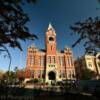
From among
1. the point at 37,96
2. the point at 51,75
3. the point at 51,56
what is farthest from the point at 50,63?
the point at 37,96

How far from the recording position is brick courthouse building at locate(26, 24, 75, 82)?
2137 inches

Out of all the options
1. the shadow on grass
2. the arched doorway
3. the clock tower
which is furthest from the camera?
the arched doorway

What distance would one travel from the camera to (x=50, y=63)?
55.4 metres

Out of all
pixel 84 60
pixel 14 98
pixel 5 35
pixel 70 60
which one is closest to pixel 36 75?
pixel 70 60

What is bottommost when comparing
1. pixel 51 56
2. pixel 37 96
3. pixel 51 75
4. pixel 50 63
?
pixel 37 96

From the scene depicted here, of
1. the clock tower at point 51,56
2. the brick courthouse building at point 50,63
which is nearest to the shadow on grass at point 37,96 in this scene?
the clock tower at point 51,56

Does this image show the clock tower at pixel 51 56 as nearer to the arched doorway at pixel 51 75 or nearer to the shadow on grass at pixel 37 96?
the arched doorway at pixel 51 75

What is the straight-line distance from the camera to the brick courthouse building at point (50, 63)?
54.3 meters

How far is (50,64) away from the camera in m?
55.1

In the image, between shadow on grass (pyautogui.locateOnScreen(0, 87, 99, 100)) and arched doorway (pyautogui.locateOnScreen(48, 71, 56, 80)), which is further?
arched doorway (pyautogui.locateOnScreen(48, 71, 56, 80))

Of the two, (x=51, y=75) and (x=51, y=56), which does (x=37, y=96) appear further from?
(x=51, y=56)

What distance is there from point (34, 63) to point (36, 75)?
4621 millimetres

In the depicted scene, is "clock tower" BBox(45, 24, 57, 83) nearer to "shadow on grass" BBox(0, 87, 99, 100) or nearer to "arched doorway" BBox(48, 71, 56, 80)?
"arched doorway" BBox(48, 71, 56, 80)

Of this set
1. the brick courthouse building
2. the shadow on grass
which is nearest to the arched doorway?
the brick courthouse building
